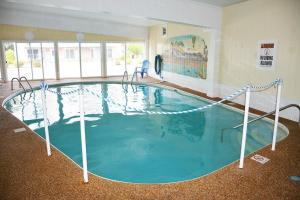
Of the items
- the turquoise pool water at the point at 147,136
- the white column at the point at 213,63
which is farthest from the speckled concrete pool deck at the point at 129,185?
the white column at the point at 213,63

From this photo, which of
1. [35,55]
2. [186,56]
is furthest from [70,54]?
[186,56]

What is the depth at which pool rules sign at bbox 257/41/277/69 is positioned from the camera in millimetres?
5594

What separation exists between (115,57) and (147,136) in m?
9.71

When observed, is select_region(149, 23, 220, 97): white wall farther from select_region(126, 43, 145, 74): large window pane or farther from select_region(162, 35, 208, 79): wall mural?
select_region(126, 43, 145, 74): large window pane

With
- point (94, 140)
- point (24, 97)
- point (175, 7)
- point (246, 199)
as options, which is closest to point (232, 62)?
point (175, 7)

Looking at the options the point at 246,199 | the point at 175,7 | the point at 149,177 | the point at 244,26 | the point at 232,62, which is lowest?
the point at 149,177

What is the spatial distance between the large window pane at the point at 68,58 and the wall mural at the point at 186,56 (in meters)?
4.66

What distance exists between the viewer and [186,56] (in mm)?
9141

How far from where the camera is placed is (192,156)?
3.96m

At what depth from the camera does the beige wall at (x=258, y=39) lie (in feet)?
16.9

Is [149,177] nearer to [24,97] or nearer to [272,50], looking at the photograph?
[272,50]

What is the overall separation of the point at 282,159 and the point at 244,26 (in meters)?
4.25

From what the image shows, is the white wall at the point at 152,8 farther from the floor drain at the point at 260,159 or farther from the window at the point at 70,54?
the window at the point at 70,54

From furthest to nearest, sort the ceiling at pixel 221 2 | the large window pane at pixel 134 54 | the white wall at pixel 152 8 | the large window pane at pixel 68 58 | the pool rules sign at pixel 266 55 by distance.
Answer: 1. the large window pane at pixel 134 54
2. the large window pane at pixel 68 58
3. the ceiling at pixel 221 2
4. the pool rules sign at pixel 266 55
5. the white wall at pixel 152 8
